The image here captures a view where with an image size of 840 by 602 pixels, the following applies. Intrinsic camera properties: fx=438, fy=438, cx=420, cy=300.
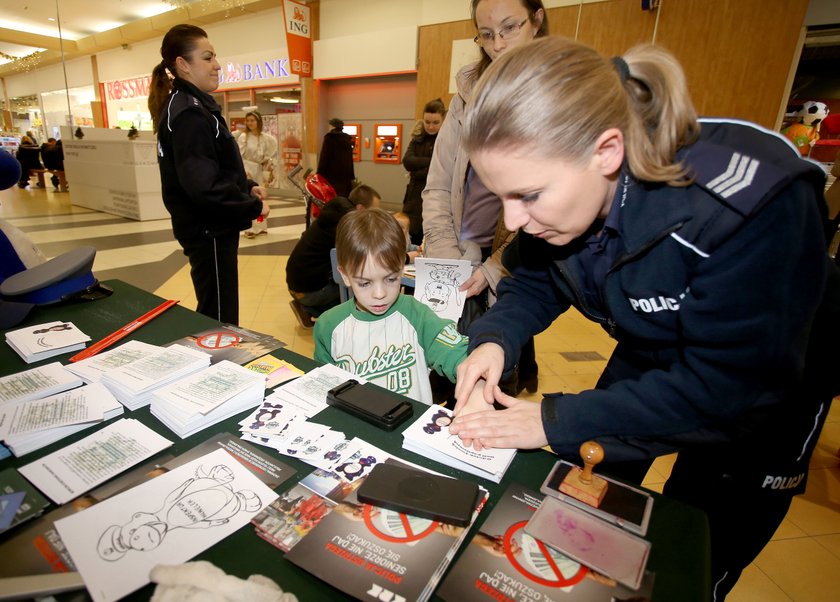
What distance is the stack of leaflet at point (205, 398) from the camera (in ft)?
2.95

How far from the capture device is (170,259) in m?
4.73

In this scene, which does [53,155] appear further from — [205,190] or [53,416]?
[53,416]

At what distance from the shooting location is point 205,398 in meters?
0.95

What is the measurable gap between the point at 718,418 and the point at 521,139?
1.71 ft

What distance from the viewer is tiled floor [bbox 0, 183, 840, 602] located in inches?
60.8

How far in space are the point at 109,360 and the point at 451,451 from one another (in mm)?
928

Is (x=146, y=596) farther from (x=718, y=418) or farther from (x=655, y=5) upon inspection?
(x=655, y=5)

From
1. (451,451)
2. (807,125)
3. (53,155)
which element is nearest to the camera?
(451,451)

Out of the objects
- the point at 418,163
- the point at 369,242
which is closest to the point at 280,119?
the point at 418,163

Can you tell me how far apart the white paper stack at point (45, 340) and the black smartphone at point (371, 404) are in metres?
0.80

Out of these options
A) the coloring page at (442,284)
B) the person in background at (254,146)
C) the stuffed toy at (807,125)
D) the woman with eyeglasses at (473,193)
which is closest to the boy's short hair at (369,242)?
the coloring page at (442,284)

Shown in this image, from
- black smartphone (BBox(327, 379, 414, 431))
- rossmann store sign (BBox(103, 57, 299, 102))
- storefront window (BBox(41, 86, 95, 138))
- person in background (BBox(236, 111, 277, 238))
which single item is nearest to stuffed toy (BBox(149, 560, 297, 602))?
black smartphone (BBox(327, 379, 414, 431))

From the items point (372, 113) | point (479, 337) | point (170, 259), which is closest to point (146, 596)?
point (479, 337)

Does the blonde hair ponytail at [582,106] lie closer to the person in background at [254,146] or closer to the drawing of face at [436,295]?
the drawing of face at [436,295]
